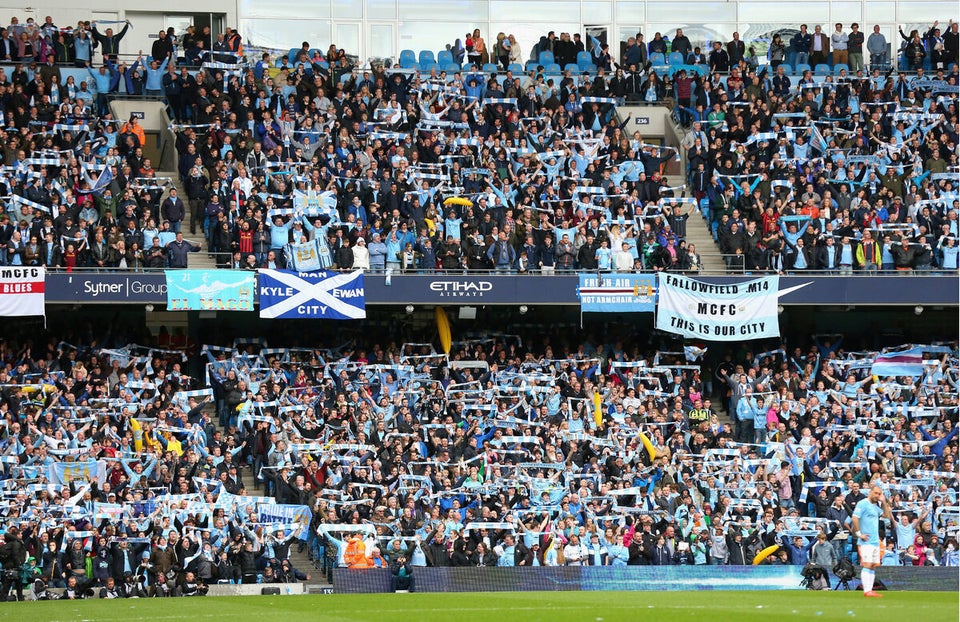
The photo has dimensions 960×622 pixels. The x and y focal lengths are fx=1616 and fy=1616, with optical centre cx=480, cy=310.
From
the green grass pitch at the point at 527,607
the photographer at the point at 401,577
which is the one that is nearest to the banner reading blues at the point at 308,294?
the photographer at the point at 401,577

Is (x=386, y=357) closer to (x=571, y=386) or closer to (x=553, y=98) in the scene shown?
(x=571, y=386)

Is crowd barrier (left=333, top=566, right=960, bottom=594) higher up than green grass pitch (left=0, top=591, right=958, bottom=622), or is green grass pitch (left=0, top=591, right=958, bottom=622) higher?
green grass pitch (left=0, top=591, right=958, bottom=622)

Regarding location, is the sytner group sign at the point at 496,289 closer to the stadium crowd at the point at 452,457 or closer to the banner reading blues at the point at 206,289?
the banner reading blues at the point at 206,289

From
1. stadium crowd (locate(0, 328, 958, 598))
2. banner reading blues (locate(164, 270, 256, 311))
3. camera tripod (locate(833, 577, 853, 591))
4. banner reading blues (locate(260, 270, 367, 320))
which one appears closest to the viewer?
camera tripod (locate(833, 577, 853, 591))

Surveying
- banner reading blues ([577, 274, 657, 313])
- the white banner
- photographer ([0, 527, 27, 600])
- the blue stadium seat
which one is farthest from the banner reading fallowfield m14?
photographer ([0, 527, 27, 600])

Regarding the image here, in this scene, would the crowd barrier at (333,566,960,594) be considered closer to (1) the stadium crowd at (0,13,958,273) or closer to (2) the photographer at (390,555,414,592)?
(2) the photographer at (390,555,414,592)

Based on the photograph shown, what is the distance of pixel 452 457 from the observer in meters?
27.3

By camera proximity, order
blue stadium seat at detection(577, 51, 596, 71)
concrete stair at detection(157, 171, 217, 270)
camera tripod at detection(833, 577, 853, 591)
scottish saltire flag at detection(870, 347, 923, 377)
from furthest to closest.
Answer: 1. blue stadium seat at detection(577, 51, 596, 71)
2. scottish saltire flag at detection(870, 347, 923, 377)
3. concrete stair at detection(157, 171, 217, 270)
4. camera tripod at detection(833, 577, 853, 591)

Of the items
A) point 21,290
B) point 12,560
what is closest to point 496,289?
point 21,290

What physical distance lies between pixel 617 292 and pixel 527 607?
1163cm

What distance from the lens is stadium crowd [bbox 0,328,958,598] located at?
80.0ft

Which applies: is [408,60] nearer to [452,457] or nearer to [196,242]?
[196,242]

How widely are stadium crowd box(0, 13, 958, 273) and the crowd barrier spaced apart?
25.7 ft

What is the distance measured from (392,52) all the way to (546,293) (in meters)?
11.6
